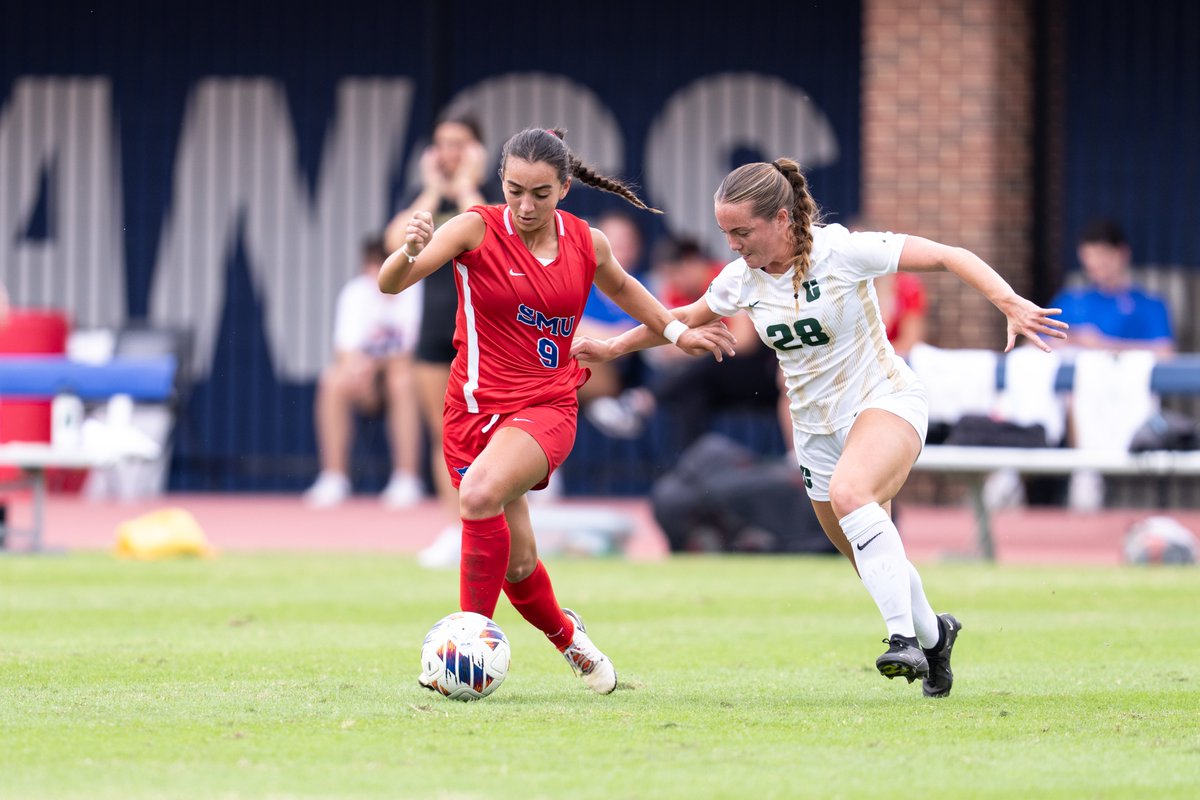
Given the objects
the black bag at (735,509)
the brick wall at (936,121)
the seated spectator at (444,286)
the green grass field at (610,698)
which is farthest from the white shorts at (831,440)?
the brick wall at (936,121)

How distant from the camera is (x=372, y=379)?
17547 millimetres

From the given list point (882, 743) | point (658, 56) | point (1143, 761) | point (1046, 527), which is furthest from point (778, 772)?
point (658, 56)

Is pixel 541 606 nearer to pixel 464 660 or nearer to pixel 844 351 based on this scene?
pixel 464 660

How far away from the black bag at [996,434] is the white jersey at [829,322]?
594 centimetres

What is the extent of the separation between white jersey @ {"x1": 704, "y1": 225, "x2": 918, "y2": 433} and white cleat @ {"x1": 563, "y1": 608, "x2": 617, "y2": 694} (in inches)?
42.0

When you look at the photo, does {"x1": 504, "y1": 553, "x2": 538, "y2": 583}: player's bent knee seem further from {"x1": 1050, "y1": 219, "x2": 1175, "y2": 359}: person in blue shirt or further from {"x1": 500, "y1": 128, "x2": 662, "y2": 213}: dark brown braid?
{"x1": 1050, "y1": 219, "x2": 1175, "y2": 359}: person in blue shirt

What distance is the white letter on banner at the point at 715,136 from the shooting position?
1864 centimetres

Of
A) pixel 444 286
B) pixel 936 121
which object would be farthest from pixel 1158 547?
pixel 936 121

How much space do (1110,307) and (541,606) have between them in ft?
30.5

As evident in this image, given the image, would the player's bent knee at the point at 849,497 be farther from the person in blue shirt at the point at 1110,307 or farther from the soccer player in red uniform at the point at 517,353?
the person in blue shirt at the point at 1110,307

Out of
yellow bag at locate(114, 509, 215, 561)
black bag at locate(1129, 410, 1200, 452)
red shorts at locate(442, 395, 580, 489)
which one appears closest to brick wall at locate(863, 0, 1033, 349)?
black bag at locate(1129, 410, 1200, 452)

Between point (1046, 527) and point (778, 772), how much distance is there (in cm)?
1092

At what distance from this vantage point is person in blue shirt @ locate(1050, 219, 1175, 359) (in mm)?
14703

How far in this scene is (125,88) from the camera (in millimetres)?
19391
